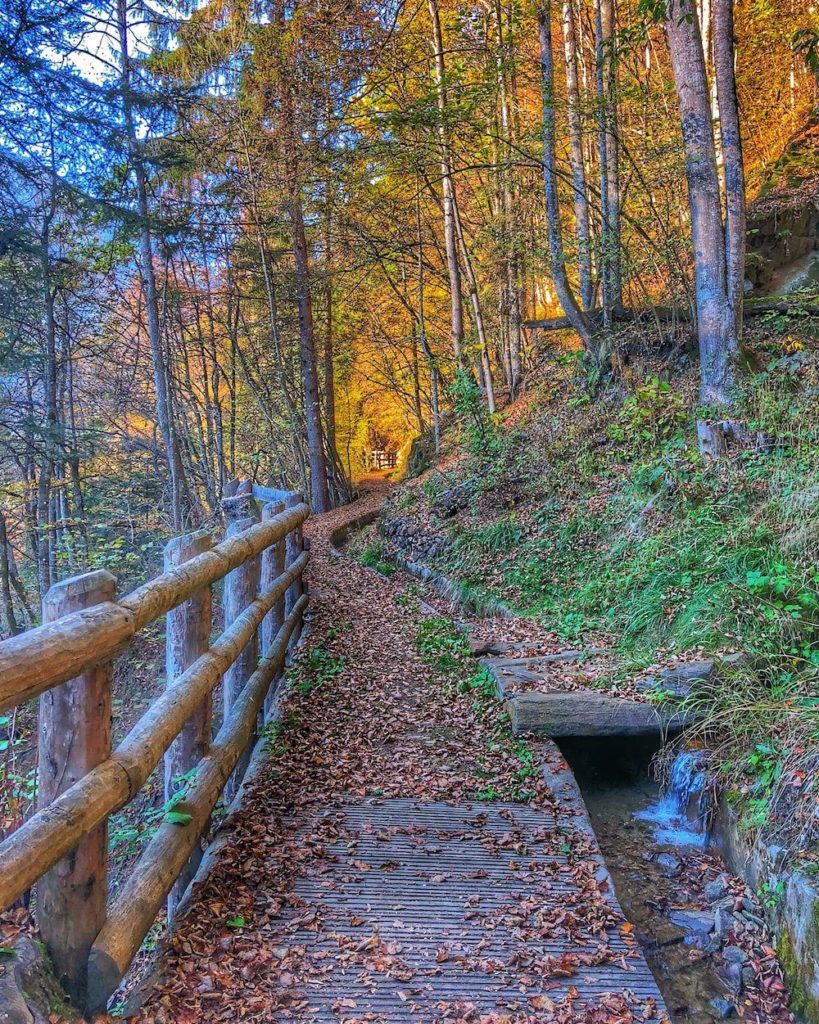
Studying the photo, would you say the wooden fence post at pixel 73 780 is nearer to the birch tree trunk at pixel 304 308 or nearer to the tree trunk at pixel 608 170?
the tree trunk at pixel 608 170

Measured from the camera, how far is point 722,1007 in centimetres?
316

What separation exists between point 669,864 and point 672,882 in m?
0.18

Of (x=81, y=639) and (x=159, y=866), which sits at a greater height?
(x=81, y=639)

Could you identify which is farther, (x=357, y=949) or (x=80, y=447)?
(x=80, y=447)

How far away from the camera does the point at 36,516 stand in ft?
36.9

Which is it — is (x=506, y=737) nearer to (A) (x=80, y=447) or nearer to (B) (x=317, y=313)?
(A) (x=80, y=447)

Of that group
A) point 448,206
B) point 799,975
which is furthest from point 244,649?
point 448,206

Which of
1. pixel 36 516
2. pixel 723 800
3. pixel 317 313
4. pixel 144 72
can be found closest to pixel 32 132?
pixel 144 72

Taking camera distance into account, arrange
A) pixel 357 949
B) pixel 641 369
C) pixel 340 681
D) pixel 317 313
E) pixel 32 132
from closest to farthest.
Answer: pixel 357 949 → pixel 340 681 → pixel 32 132 → pixel 641 369 → pixel 317 313

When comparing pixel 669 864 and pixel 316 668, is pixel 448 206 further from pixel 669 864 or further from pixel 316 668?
pixel 669 864

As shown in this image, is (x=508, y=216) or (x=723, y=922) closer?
(x=723, y=922)

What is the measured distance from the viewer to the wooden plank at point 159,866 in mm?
2230

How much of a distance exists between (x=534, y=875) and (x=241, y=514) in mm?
4262

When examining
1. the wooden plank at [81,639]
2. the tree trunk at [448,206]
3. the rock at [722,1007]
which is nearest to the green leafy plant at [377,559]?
the tree trunk at [448,206]
